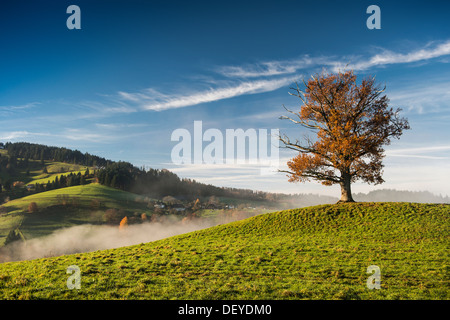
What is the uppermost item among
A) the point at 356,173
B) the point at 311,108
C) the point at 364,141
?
the point at 311,108

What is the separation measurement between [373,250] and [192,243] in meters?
15.8

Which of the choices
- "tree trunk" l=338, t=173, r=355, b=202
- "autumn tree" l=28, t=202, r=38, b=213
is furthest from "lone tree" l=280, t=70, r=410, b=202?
"autumn tree" l=28, t=202, r=38, b=213

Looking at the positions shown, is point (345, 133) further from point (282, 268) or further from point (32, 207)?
point (32, 207)

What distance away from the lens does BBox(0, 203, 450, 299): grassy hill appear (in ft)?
36.3

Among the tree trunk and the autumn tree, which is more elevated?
the tree trunk

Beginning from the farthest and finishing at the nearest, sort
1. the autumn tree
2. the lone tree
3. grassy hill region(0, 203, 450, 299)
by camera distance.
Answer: the autumn tree
the lone tree
grassy hill region(0, 203, 450, 299)

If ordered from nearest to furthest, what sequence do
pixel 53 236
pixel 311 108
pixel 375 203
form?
pixel 375 203 → pixel 311 108 → pixel 53 236

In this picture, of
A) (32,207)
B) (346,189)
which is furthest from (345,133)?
(32,207)

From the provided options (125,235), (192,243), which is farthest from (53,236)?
(192,243)

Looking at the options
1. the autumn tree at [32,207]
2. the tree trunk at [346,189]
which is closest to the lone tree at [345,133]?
the tree trunk at [346,189]

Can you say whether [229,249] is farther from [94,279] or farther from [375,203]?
[375,203]

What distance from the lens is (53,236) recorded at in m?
161

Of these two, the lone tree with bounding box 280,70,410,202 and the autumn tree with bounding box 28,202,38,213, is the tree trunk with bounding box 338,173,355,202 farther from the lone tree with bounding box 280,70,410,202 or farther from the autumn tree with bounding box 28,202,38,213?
the autumn tree with bounding box 28,202,38,213

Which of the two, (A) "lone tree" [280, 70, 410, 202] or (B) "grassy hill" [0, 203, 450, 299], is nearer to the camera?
(B) "grassy hill" [0, 203, 450, 299]
